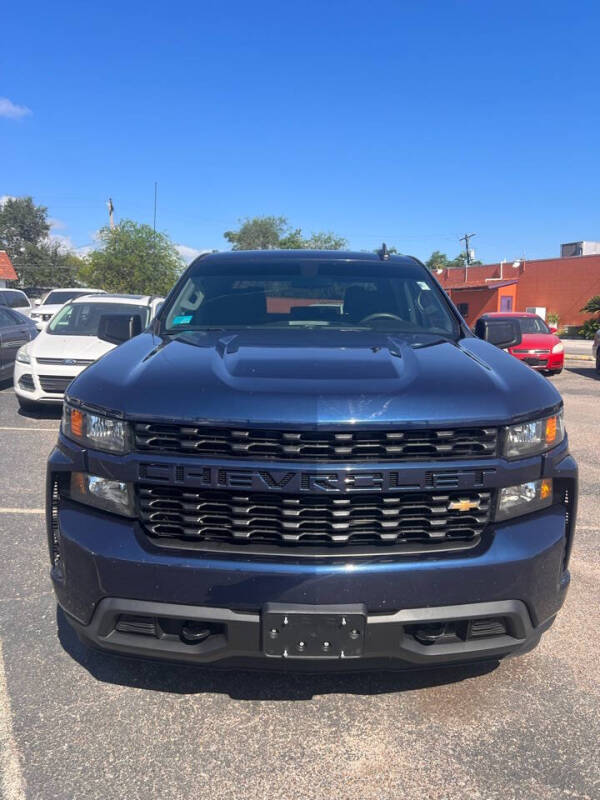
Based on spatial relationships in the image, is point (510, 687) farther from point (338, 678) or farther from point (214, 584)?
point (214, 584)

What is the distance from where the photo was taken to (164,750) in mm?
2377

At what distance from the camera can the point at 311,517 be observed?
221cm

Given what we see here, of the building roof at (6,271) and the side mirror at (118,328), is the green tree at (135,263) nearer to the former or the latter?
the side mirror at (118,328)

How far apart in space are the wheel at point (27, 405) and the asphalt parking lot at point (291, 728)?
6279 millimetres

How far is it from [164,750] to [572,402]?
10.6m

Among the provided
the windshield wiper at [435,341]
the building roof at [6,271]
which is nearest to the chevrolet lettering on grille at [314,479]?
the windshield wiper at [435,341]

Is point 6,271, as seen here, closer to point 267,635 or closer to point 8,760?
point 8,760

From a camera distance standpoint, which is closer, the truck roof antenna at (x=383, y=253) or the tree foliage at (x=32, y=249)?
the truck roof antenna at (x=383, y=253)

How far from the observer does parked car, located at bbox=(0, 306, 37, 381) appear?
36.7 ft

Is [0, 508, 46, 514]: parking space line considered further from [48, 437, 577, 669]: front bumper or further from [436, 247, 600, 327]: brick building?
[436, 247, 600, 327]: brick building

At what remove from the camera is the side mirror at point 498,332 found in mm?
3703

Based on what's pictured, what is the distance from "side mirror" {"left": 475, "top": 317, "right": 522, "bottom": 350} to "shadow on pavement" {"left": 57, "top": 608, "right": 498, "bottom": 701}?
5.62 ft

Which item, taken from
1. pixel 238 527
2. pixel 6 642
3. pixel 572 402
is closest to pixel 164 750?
pixel 238 527

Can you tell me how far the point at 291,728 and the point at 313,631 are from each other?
0.60 m
